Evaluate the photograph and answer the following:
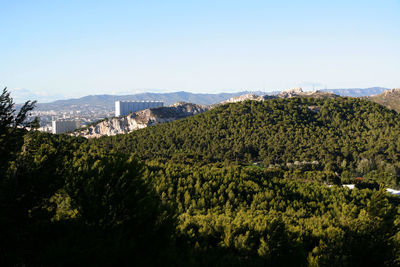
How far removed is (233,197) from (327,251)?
16.7 meters

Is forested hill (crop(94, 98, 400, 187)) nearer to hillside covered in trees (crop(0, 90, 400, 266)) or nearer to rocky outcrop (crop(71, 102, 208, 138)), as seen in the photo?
hillside covered in trees (crop(0, 90, 400, 266))

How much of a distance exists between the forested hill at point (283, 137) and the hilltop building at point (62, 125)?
103248mm

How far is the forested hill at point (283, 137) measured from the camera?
75.1 metres

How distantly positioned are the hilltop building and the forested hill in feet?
339

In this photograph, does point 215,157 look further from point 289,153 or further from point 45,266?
point 45,266

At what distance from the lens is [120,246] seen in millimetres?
10766

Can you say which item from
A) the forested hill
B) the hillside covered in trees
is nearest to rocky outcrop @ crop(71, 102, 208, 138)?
the forested hill

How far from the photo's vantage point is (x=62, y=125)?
182 m

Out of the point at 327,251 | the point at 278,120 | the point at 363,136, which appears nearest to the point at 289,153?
the point at 278,120

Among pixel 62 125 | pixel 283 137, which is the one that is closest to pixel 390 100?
pixel 283 137

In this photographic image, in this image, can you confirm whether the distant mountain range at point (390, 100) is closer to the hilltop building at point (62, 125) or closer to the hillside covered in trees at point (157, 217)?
the hillside covered in trees at point (157, 217)

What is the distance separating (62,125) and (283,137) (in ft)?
467

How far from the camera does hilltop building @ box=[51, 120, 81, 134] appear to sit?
177 m

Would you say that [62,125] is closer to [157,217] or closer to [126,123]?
[126,123]
